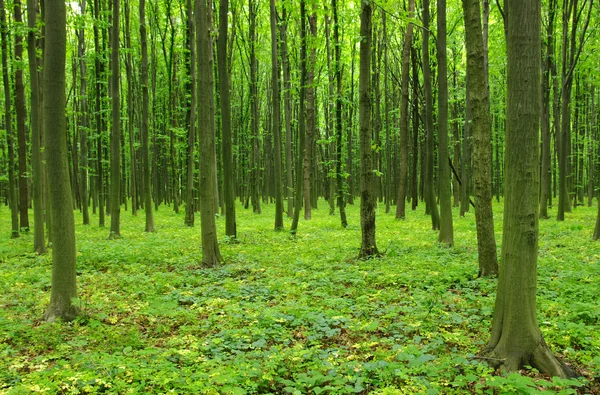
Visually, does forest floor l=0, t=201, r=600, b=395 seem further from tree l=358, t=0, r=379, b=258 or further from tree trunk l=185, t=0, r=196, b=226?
tree trunk l=185, t=0, r=196, b=226

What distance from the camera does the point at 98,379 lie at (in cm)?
364

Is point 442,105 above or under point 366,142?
above

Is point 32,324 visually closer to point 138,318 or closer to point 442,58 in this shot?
point 138,318

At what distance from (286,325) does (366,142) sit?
214 inches

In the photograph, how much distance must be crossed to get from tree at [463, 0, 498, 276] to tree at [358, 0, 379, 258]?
8.24 feet

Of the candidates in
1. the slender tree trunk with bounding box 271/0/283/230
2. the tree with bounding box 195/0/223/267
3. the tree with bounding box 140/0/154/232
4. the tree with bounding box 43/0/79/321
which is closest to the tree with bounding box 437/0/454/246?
the slender tree trunk with bounding box 271/0/283/230

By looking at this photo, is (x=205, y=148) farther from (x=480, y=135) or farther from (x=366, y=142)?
(x=480, y=135)

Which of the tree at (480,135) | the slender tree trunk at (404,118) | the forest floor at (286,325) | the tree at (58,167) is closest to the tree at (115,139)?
the forest floor at (286,325)

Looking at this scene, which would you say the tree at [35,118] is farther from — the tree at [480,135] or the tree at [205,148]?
the tree at [480,135]

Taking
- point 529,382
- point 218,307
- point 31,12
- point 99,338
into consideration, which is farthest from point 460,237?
point 31,12

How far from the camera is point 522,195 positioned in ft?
12.1

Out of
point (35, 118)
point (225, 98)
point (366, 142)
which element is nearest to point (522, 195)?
point (366, 142)

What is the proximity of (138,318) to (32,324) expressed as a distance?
1349 millimetres

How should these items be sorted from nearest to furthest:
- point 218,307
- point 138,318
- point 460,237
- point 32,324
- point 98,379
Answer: point 98,379, point 32,324, point 138,318, point 218,307, point 460,237
